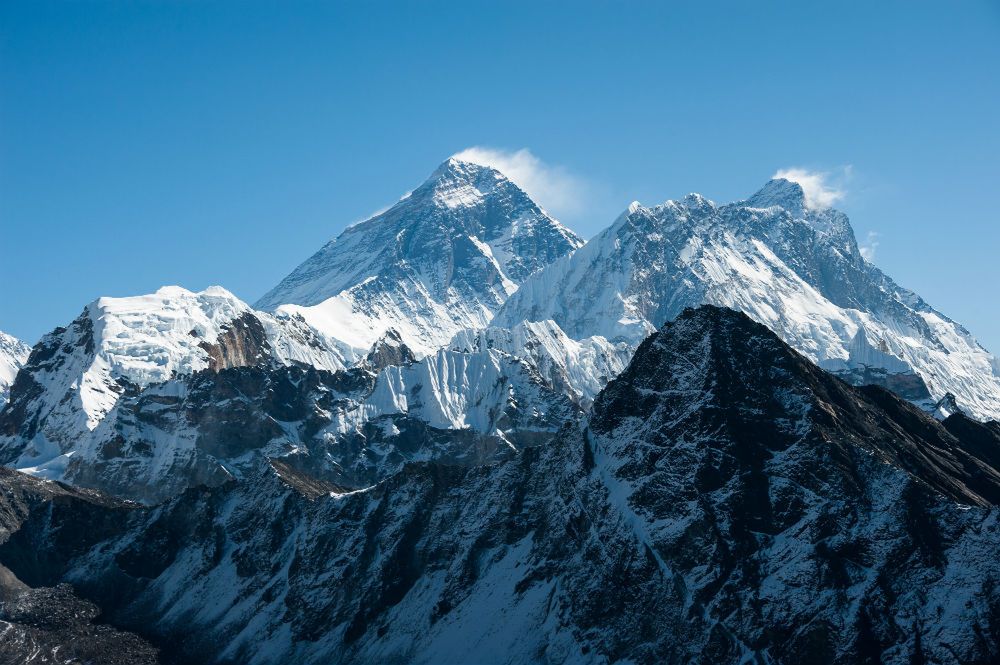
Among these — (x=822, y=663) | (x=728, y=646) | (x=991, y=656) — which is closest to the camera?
(x=991, y=656)

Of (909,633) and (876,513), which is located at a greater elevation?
(876,513)

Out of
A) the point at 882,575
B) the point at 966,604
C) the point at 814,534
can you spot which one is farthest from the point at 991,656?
the point at 814,534

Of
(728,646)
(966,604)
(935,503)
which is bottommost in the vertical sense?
(728,646)

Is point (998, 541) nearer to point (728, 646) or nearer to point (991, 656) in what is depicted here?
point (991, 656)

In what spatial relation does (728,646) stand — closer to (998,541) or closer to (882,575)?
(882,575)

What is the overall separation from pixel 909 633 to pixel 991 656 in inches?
495

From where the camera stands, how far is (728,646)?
195500mm

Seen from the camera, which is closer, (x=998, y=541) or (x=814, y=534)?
(x=998, y=541)

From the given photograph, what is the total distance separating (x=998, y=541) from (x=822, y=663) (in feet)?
97.7

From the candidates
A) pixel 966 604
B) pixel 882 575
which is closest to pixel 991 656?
pixel 966 604

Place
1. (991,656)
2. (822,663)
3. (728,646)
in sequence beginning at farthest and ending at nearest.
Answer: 1. (728,646)
2. (822,663)
3. (991,656)

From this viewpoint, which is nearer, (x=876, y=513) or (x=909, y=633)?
(x=909, y=633)

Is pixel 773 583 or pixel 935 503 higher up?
pixel 935 503

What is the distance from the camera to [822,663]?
183750mm
